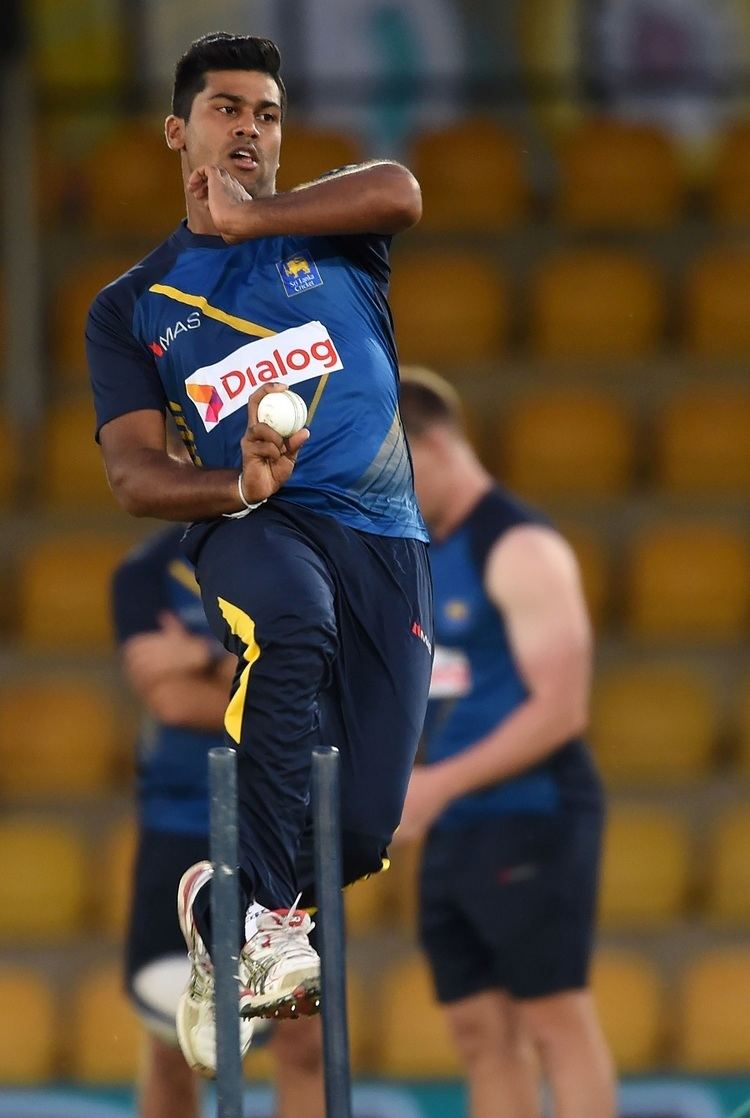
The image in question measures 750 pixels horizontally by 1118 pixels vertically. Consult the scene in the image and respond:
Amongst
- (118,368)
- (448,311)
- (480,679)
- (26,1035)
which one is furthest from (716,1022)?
(118,368)

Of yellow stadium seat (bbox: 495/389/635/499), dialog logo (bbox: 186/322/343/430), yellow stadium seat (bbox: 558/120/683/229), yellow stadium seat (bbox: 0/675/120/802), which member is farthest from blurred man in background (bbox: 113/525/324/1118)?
yellow stadium seat (bbox: 558/120/683/229)

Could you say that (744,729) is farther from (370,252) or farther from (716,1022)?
(370,252)

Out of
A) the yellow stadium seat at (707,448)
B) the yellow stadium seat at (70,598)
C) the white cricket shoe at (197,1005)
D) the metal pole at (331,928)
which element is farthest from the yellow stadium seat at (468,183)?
the metal pole at (331,928)

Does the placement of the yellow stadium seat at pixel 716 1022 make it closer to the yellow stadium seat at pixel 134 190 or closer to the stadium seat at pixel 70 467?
the stadium seat at pixel 70 467

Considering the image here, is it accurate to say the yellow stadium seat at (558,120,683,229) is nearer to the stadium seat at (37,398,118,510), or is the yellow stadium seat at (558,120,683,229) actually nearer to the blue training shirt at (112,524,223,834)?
the stadium seat at (37,398,118,510)

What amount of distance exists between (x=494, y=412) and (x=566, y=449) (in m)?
0.38

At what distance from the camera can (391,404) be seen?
3.30 metres

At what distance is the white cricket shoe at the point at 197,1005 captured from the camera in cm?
Answer: 295

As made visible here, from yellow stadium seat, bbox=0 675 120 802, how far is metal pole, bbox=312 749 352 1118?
13.9 feet

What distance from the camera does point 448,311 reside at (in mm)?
8375

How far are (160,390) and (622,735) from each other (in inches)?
155

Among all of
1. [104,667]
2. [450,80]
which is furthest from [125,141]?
[104,667]

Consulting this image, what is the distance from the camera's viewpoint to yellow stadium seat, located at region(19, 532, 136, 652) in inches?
290

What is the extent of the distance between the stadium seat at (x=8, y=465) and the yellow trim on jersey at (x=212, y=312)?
4.61 metres
